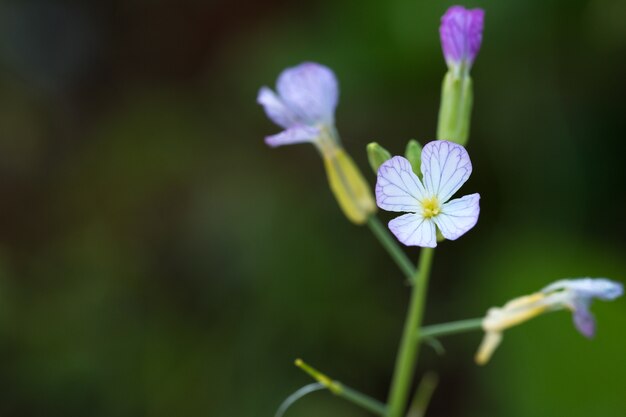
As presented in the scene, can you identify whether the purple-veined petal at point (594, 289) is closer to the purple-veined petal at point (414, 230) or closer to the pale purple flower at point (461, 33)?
the purple-veined petal at point (414, 230)

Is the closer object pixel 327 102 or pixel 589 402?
pixel 327 102

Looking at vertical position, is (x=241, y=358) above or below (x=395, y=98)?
below

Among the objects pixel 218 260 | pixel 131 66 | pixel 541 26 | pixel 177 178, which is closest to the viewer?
pixel 541 26

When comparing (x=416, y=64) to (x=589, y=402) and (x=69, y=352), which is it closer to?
(x=589, y=402)

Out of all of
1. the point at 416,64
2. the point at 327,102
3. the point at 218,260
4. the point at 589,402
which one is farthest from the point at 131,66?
the point at 589,402

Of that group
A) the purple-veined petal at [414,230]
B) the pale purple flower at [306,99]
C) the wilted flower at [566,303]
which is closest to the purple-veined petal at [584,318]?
the wilted flower at [566,303]

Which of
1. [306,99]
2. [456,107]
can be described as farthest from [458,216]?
[306,99]
